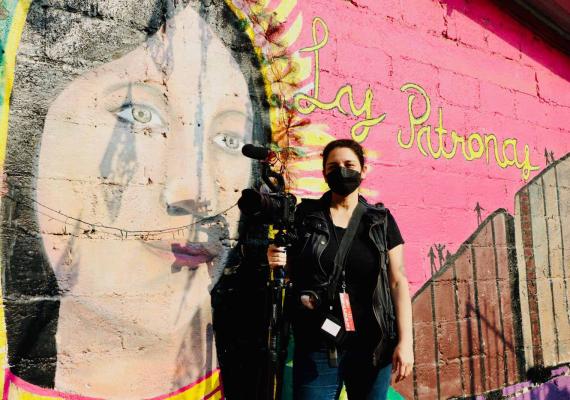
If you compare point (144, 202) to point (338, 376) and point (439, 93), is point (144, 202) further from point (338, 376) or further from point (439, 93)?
point (439, 93)

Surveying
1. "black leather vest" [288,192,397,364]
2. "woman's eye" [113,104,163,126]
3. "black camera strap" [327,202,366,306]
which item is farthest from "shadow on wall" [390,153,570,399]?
"woman's eye" [113,104,163,126]

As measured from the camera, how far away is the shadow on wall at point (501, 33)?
3148mm

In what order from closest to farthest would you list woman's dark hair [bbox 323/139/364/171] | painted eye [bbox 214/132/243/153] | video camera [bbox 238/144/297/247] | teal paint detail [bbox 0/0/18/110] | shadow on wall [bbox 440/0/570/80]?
video camera [bbox 238/144/297/247] → teal paint detail [bbox 0/0/18/110] → woman's dark hair [bbox 323/139/364/171] → painted eye [bbox 214/132/243/153] → shadow on wall [bbox 440/0/570/80]

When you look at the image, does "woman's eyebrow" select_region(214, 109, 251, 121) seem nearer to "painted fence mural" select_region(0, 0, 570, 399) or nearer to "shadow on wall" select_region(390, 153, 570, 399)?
"painted fence mural" select_region(0, 0, 570, 399)

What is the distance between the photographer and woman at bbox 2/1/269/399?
1825 millimetres

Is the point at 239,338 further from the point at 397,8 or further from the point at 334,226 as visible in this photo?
the point at 397,8

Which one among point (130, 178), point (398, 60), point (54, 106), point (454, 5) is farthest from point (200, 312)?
point (454, 5)

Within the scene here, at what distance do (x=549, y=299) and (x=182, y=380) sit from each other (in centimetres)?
265

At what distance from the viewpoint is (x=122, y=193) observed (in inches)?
78.9

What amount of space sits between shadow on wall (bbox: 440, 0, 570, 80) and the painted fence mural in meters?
0.02

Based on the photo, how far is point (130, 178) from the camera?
6.64ft

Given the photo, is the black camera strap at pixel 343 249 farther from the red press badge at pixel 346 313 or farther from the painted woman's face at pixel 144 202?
the painted woman's face at pixel 144 202

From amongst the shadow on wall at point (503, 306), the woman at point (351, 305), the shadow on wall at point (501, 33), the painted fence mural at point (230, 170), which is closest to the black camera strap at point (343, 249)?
the woman at point (351, 305)

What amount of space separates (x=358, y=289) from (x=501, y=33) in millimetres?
2544
